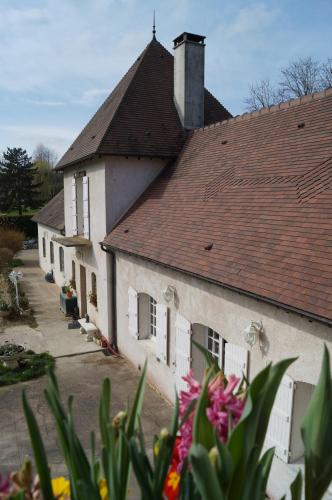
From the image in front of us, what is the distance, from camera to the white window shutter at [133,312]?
33.1ft

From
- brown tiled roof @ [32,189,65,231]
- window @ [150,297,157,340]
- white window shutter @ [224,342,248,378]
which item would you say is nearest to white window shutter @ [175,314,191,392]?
white window shutter @ [224,342,248,378]

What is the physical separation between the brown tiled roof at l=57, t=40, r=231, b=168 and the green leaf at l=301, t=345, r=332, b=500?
10.5 m

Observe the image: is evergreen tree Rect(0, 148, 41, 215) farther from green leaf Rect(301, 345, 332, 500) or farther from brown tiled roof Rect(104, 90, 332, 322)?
green leaf Rect(301, 345, 332, 500)

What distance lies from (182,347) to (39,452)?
6574mm

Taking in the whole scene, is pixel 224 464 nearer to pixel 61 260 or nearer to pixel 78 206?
pixel 78 206

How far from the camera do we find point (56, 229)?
66.0 ft

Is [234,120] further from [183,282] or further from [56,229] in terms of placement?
[56,229]

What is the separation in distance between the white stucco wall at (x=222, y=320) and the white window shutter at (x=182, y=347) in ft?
0.59

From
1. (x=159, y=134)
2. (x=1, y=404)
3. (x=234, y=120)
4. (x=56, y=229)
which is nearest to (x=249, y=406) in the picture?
(x=1, y=404)

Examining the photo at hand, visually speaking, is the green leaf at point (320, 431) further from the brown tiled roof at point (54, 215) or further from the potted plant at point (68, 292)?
the brown tiled roof at point (54, 215)

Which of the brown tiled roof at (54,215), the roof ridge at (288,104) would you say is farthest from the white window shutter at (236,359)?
the brown tiled roof at (54,215)

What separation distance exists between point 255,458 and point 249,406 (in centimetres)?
22

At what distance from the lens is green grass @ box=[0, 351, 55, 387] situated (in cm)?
995

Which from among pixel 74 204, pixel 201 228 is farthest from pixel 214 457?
pixel 74 204
